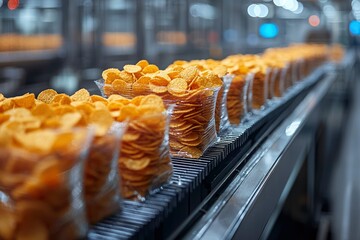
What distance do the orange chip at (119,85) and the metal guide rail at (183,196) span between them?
0.24 meters

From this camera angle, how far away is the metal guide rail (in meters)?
0.84

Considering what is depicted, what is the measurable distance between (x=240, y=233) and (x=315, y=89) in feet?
11.3

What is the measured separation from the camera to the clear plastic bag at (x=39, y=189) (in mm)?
651

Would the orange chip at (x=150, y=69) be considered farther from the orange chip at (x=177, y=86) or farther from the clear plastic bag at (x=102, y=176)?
the clear plastic bag at (x=102, y=176)

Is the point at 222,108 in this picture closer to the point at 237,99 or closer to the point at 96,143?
the point at 237,99

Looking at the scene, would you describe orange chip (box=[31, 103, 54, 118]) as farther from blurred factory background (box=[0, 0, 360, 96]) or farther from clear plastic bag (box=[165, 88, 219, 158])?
blurred factory background (box=[0, 0, 360, 96])

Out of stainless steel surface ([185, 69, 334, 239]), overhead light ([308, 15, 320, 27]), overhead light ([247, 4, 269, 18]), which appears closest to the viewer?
stainless steel surface ([185, 69, 334, 239])

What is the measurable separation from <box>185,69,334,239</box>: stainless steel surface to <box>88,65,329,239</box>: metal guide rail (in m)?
0.03

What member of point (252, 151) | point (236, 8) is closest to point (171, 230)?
point (252, 151)

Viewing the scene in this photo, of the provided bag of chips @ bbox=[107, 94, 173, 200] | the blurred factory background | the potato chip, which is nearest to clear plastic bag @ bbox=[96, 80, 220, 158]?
bag of chips @ bbox=[107, 94, 173, 200]

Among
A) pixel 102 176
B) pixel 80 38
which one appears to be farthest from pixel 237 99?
pixel 80 38

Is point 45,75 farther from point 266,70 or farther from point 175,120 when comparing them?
point 175,120

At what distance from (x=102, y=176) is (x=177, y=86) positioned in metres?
0.45

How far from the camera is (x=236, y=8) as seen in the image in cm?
989
